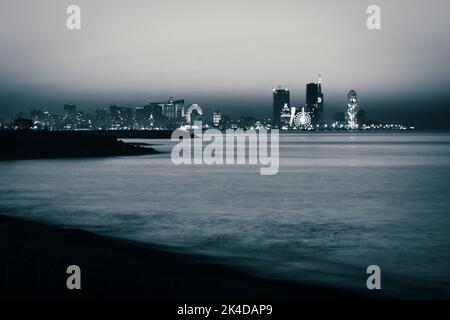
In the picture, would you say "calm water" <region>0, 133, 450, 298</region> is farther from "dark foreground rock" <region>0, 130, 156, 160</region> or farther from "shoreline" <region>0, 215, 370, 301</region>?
"dark foreground rock" <region>0, 130, 156, 160</region>

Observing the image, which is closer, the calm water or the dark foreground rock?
the calm water

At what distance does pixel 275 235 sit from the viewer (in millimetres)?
20703

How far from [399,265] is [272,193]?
1982 centimetres

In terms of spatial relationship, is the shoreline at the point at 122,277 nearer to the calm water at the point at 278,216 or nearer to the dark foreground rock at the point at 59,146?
the calm water at the point at 278,216

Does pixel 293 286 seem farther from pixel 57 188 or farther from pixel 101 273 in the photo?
pixel 57 188

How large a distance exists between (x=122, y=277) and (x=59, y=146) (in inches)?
2894

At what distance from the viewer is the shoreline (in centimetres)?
1032

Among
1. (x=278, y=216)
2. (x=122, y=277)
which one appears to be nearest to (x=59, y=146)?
(x=278, y=216)

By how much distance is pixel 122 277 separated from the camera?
11.5 metres

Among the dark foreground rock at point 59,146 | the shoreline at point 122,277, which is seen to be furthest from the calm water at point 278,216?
the dark foreground rock at point 59,146

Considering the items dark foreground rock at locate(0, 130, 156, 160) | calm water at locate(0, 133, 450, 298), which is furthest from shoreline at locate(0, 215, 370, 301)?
dark foreground rock at locate(0, 130, 156, 160)

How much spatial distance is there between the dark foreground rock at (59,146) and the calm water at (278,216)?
27.1 m

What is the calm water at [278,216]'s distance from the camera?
15930 mm

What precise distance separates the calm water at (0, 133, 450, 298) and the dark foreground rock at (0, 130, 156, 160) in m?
27.1
